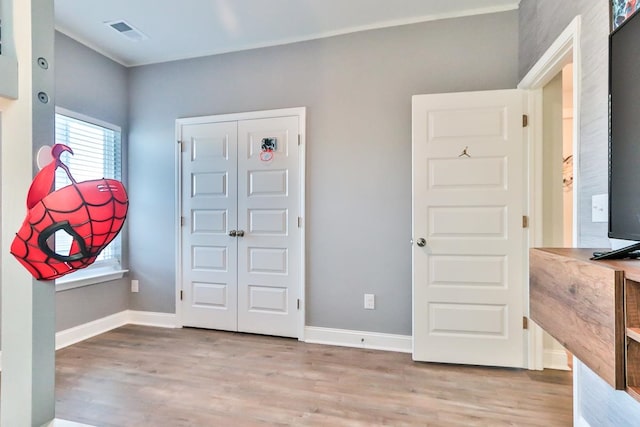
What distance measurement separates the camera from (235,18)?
2629 millimetres

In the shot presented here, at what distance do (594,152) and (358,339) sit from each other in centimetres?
210

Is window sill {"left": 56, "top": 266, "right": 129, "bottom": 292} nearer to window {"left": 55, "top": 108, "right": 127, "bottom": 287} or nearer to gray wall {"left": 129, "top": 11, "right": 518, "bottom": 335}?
window {"left": 55, "top": 108, "right": 127, "bottom": 287}

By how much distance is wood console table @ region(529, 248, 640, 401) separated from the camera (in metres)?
0.78

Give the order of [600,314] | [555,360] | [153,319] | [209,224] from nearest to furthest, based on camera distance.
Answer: [600,314], [555,360], [209,224], [153,319]

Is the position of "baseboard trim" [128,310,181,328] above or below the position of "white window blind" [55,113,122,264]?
below

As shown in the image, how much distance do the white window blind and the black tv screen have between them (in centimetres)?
341

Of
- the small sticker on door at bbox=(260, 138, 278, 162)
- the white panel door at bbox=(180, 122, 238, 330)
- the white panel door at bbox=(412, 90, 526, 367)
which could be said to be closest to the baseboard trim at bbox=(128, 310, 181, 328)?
the white panel door at bbox=(180, 122, 238, 330)

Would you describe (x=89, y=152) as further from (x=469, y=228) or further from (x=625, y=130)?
(x=625, y=130)

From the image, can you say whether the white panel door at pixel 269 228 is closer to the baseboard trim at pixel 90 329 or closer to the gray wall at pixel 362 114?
the gray wall at pixel 362 114

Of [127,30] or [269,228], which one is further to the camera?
[269,228]

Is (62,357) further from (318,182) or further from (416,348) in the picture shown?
(416,348)

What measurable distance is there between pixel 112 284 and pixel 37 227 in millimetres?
3105

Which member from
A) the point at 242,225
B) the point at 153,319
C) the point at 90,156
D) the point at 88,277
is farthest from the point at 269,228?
the point at 90,156

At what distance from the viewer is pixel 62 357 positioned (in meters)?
2.55
